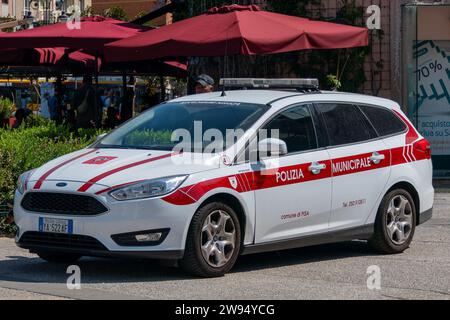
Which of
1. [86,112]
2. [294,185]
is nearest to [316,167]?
[294,185]

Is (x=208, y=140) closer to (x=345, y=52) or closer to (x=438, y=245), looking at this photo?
(x=438, y=245)

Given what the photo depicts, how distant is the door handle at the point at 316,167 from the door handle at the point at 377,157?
0.77 meters

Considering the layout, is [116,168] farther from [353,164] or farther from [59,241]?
[353,164]

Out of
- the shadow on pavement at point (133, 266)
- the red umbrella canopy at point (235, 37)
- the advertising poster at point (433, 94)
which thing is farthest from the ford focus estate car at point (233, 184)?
the advertising poster at point (433, 94)

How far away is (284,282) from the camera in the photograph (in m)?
8.90

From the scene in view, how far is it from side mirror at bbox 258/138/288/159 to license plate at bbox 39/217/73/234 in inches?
72.9

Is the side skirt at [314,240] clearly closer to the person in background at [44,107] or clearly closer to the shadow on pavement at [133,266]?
the shadow on pavement at [133,266]

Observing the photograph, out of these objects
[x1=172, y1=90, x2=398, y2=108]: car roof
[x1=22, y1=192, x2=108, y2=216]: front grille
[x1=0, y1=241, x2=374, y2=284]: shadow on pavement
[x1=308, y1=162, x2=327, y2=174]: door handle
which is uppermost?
[x1=172, y1=90, x2=398, y2=108]: car roof

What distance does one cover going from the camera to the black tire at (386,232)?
416 inches

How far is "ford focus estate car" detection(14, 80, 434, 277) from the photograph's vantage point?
8.59m

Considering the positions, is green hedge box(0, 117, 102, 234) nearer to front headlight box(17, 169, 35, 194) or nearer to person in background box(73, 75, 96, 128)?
front headlight box(17, 169, 35, 194)

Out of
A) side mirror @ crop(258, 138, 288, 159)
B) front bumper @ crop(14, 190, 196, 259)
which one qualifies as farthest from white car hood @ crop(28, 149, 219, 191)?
side mirror @ crop(258, 138, 288, 159)

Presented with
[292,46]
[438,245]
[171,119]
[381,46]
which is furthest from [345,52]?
[171,119]
